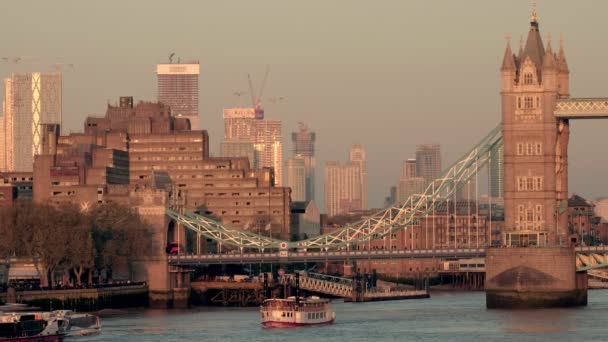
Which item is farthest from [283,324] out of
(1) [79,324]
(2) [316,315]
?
(1) [79,324]

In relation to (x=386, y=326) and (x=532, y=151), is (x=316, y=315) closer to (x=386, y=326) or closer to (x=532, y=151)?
(x=386, y=326)

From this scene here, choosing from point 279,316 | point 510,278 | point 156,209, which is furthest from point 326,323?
point 156,209

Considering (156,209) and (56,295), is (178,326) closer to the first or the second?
(56,295)

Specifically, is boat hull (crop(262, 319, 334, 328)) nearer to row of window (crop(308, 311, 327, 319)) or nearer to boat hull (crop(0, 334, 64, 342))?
row of window (crop(308, 311, 327, 319))

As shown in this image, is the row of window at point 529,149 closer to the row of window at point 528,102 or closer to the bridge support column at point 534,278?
the row of window at point 528,102

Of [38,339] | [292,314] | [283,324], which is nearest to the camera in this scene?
[38,339]

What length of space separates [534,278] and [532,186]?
7.18 metres

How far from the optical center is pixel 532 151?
488 feet

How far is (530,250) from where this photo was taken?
147m

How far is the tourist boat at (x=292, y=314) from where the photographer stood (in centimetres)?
13288

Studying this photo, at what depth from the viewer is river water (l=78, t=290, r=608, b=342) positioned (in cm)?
12044

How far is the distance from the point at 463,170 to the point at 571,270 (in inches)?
603

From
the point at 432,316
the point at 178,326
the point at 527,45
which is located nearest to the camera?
the point at 178,326

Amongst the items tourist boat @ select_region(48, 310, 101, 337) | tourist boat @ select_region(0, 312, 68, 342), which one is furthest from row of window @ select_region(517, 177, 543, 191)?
tourist boat @ select_region(0, 312, 68, 342)
